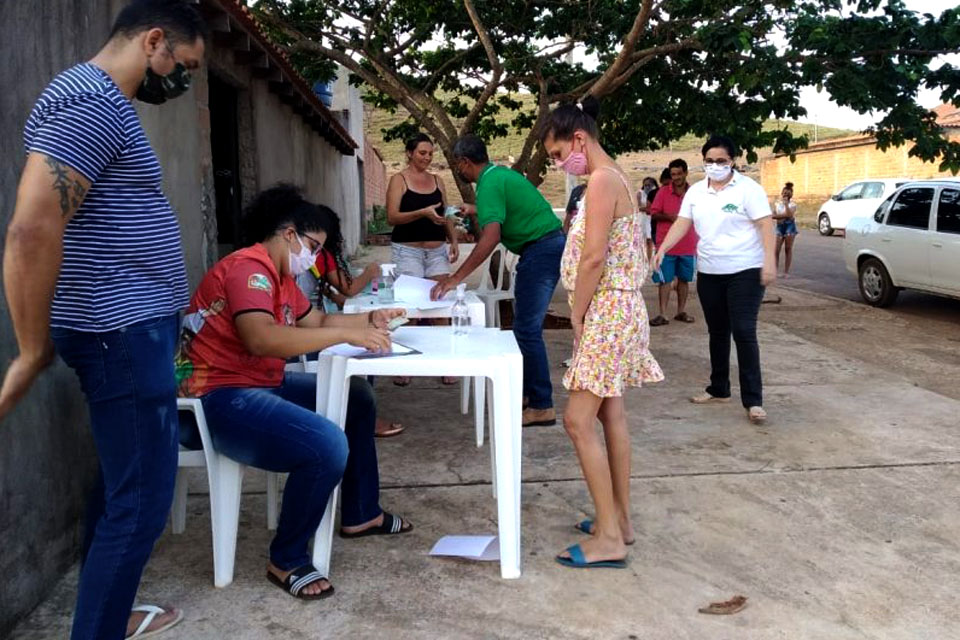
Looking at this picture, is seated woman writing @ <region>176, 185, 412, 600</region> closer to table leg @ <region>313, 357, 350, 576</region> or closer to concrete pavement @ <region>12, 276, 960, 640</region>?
table leg @ <region>313, 357, 350, 576</region>

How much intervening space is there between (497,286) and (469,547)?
4.39m

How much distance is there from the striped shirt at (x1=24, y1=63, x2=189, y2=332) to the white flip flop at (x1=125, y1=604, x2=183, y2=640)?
1117 millimetres

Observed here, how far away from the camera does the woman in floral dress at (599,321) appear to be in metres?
3.22

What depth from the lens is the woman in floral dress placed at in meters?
3.22

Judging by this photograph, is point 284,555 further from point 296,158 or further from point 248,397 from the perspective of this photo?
point 296,158

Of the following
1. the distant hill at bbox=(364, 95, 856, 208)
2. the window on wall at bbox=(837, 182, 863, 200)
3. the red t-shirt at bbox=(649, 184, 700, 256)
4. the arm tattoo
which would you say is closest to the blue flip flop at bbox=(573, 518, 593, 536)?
→ the arm tattoo

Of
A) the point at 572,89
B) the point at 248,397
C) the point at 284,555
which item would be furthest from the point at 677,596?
the point at 572,89

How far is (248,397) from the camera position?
9.73 ft

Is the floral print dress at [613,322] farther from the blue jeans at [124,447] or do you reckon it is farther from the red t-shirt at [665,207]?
the red t-shirt at [665,207]

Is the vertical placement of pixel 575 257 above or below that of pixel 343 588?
above

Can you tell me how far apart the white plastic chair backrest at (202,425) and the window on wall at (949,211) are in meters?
8.91

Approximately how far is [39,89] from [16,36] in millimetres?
207

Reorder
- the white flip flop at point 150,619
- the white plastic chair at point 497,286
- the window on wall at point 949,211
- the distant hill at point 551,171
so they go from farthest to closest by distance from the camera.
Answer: the distant hill at point 551,171 < the window on wall at point 949,211 < the white plastic chair at point 497,286 < the white flip flop at point 150,619

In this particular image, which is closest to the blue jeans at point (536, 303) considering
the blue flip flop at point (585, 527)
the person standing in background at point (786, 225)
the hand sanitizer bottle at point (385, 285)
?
the hand sanitizer bottle at point (385, 285)
